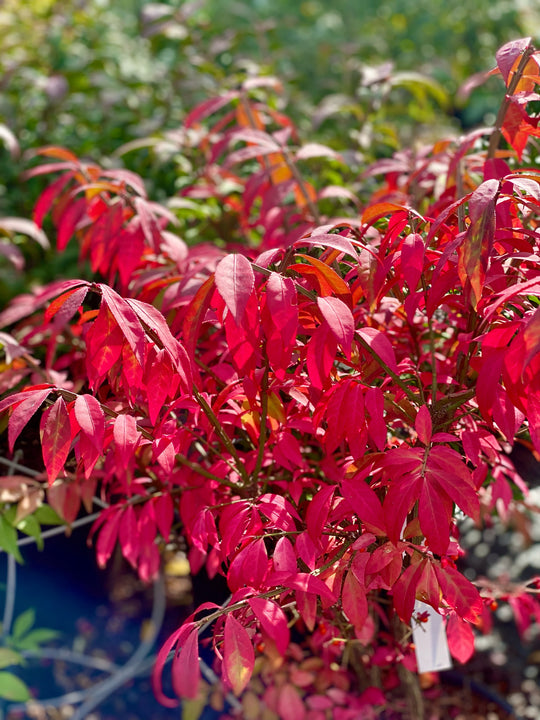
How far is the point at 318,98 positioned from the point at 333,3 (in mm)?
2856

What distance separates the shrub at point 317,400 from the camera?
71 cm

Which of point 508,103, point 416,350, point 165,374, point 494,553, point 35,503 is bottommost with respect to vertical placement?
point 494,553

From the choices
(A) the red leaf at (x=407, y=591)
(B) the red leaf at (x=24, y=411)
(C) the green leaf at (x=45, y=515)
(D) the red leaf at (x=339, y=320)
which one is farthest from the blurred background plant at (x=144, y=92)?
(A) the red leaf at (x=407, y=591)

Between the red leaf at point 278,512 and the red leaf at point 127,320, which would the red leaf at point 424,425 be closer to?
the red leaf at point 278,512

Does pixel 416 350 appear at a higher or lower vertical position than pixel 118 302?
lower

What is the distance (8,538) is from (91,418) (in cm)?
51

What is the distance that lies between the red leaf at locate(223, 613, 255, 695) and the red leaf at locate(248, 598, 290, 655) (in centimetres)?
3

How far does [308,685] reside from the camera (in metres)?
1.41

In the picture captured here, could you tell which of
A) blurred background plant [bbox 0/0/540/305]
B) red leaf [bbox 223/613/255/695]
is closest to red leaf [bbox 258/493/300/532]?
red leaf [bbox 223/613/255/695]

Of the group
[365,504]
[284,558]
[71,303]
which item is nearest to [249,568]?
[284,558]

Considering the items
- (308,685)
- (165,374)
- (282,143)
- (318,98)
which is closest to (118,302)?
(165,374)

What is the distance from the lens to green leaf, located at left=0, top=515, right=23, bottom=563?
1.10 m

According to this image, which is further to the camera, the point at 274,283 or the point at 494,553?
the point at 494,553

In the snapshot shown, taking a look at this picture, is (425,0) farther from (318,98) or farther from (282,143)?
(282,143)
